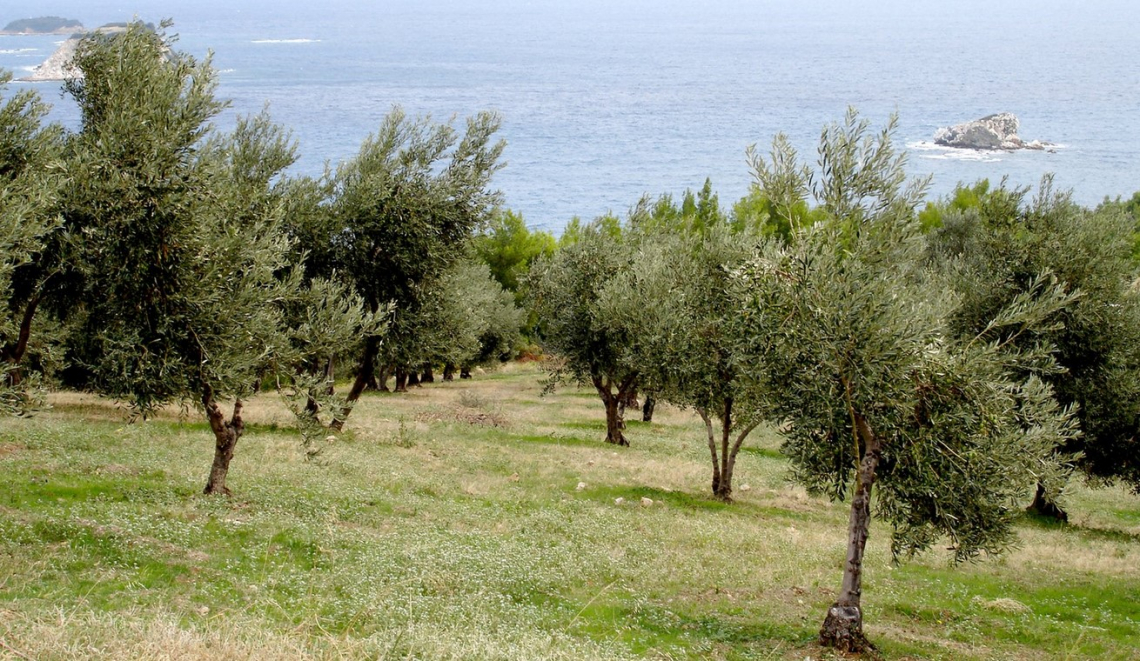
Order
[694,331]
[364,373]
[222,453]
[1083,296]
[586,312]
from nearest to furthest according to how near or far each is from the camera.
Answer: [222,453]
[1083,296]
[694,331]
[364,373]
[586,312]

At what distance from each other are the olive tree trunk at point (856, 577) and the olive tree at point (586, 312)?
80.4ft

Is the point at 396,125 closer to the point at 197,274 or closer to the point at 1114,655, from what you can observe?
the point at 197,274

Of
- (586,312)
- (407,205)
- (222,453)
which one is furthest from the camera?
(586,312)

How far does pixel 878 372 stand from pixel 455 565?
967 centimetres

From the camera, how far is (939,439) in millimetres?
16391

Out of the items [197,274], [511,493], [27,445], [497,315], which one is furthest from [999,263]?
[497,315]

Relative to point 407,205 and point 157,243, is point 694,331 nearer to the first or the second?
point 407,205

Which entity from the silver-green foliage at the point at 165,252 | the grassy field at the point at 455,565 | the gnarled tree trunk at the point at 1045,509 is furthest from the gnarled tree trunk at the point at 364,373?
the gnarled tree trunk at the point at 1045,509

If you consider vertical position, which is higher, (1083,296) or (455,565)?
(1083,296)

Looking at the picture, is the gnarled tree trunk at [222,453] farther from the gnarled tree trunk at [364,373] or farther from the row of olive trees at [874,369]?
the row of olive trees at [874,369]

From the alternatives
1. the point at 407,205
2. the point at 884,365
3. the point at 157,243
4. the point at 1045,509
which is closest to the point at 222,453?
the point at 157,243

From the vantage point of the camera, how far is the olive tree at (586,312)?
139 feet

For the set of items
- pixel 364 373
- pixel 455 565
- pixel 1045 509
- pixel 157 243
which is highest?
pixel 157 243

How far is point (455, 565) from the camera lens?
19219 millimetres
